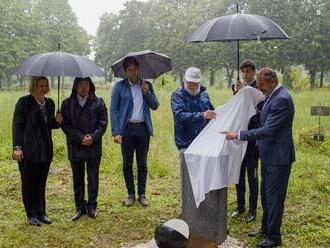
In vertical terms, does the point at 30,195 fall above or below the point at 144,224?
above

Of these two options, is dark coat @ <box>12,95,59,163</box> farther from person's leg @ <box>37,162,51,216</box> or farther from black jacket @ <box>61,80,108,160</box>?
black jacket @ <box>61,80,108,160</box>

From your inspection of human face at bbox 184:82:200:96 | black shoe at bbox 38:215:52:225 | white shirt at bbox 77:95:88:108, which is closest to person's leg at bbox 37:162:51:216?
black shoe at bbox 38:215:52:225

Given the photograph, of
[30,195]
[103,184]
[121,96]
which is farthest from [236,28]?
[103,184]

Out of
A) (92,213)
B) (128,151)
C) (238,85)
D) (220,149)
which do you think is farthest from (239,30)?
(92,213)

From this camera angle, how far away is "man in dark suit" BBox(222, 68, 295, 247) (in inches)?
173

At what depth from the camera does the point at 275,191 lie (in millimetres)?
4598

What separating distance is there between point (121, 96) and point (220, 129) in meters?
1.51

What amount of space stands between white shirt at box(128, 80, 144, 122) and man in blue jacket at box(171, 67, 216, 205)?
606 millimetres

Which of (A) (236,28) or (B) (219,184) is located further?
(A) (236,28)

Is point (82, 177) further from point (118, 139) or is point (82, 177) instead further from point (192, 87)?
point (192, 87)

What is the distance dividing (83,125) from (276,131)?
2.31 metres

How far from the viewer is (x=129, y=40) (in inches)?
1951

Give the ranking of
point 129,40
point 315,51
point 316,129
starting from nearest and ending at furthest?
point 316,129 < point 315,51 < point 129,40

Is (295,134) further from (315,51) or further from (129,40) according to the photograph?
(129,40)
